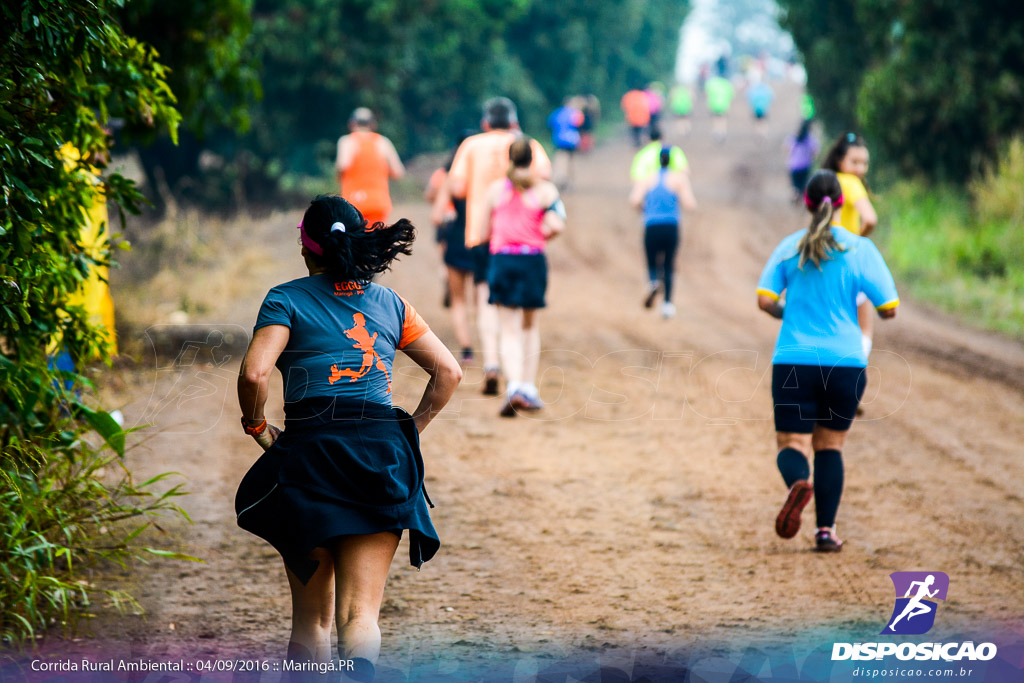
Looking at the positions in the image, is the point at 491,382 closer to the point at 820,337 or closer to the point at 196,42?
the point at 196,42

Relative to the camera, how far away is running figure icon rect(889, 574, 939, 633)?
4709 millimetres

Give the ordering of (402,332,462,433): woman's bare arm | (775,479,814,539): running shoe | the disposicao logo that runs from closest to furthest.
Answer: (402,332,462,433): woman's bare arm, the disposicao logo, (775,479,814,539): running shoe

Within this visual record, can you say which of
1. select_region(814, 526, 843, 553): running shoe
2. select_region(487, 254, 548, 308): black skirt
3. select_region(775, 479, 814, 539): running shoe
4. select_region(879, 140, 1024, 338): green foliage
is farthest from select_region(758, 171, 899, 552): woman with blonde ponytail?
select_region(879, 140, 1024, 338): green foliage

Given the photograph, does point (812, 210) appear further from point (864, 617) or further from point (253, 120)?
point (253, 120)

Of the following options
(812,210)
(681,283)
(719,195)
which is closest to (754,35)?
(719,195)

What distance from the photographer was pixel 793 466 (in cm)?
541

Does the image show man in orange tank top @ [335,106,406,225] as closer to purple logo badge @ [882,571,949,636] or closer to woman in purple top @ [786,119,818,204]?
purple logo badge @ [882,571,949,636]

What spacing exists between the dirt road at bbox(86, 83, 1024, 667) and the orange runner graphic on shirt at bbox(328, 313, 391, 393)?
1.52m

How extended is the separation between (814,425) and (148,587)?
352 centimetres

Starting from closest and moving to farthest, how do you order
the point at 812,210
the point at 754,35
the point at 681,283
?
1. the point at 812,210
2. the point at 681,283
3. the point at 754,35

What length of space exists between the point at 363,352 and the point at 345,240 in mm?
377

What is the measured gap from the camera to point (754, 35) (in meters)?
110

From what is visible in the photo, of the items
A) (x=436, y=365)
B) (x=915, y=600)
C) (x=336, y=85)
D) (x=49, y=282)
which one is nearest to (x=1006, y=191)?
(x=915, y=600)

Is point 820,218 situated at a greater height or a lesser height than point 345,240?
greater
